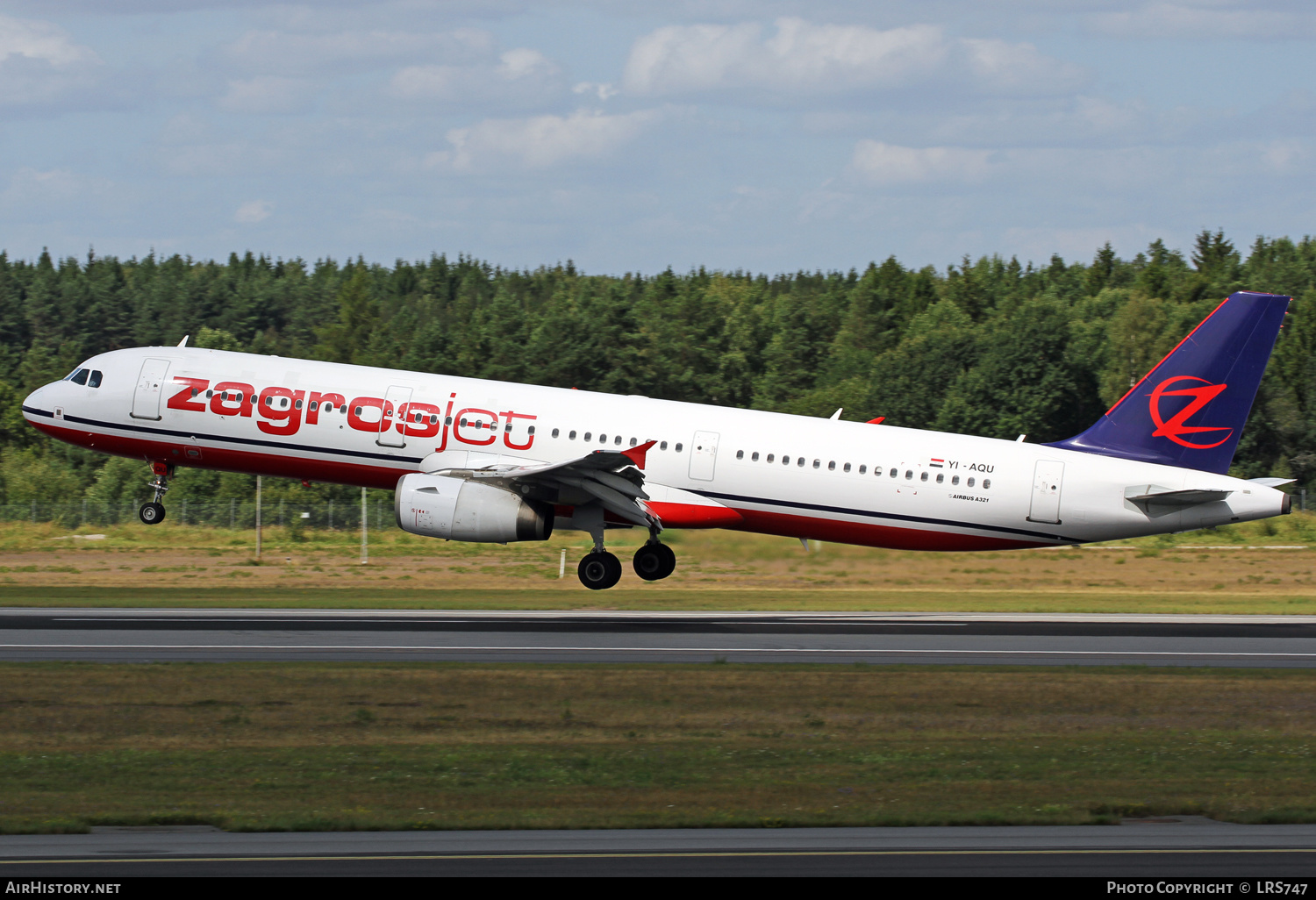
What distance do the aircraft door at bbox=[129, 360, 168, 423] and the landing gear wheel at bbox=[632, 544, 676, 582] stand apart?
510 inches

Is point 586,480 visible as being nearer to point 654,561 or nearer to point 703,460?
point 703,460

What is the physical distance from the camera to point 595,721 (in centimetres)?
2158

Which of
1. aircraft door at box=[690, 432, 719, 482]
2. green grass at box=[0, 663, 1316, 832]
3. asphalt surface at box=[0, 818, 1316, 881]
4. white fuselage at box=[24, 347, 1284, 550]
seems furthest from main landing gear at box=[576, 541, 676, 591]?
asphalt surface at box=[0, 818, 1316, 881]

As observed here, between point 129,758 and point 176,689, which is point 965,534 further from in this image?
point 129,758

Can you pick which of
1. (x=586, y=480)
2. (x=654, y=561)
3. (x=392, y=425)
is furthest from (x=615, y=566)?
(x=392, y=425)

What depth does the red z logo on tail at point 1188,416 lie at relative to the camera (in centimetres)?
3578

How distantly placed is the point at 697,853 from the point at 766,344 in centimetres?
13444

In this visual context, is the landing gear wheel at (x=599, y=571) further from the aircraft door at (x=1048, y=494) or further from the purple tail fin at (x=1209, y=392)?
the purple tail fin at (x=1209, y=392)

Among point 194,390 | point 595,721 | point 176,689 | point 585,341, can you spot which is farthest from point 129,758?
point 585,341

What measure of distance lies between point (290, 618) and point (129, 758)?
1511cm

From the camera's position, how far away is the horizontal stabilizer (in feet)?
114

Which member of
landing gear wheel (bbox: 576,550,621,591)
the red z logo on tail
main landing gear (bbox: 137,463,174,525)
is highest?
the red z logo on tail

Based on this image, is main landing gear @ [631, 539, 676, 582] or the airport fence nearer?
main landing gear @ [631, 539, 676, 582]

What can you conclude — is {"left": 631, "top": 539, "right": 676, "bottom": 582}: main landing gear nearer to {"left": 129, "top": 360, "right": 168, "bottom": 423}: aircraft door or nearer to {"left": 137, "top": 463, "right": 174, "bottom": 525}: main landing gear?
{"left": 137, "top": 463, "right": 174, "bottom": 525}: main landing gear
